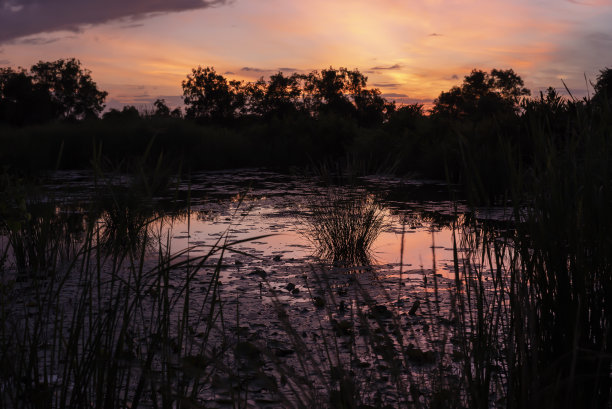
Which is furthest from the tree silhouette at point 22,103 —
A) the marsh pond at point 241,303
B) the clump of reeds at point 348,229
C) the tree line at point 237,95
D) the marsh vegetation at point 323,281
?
the clump of reeds at point 348,229

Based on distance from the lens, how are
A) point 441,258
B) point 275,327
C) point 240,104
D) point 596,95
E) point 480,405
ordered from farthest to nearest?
point 240,104 → point 441,258 → point 275,327 → point 596,95 → point 480,405

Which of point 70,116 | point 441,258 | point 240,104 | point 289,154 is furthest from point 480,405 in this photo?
point 70,116

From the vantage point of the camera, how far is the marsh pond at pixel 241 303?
1.75 m

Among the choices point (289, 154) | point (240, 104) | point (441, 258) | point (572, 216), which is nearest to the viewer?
point (572, 216)

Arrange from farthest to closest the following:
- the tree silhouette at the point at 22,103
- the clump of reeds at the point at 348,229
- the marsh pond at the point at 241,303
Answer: the tree silhouette at the point at 22,103 → the clump of reeds at the point at 348,229 → the marsh pond at the point at 241,303

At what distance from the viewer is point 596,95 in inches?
126

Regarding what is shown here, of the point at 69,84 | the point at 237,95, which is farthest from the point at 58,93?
the point at 237,95

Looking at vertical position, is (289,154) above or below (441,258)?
above

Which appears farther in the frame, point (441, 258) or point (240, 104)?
point (240, 104)

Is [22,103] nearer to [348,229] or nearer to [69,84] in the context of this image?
[69,84]

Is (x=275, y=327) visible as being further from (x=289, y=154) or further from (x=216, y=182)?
(x=289, y=154)

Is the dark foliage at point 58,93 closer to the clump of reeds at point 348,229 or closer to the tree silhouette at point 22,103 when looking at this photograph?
the tree silhouette at point 22,103

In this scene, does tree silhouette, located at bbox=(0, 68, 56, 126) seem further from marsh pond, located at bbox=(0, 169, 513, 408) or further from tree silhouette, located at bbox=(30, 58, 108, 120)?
→ marsh pond, located at bbox=(0, 169, 513, 408)

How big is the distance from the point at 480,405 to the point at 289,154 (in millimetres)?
27894
